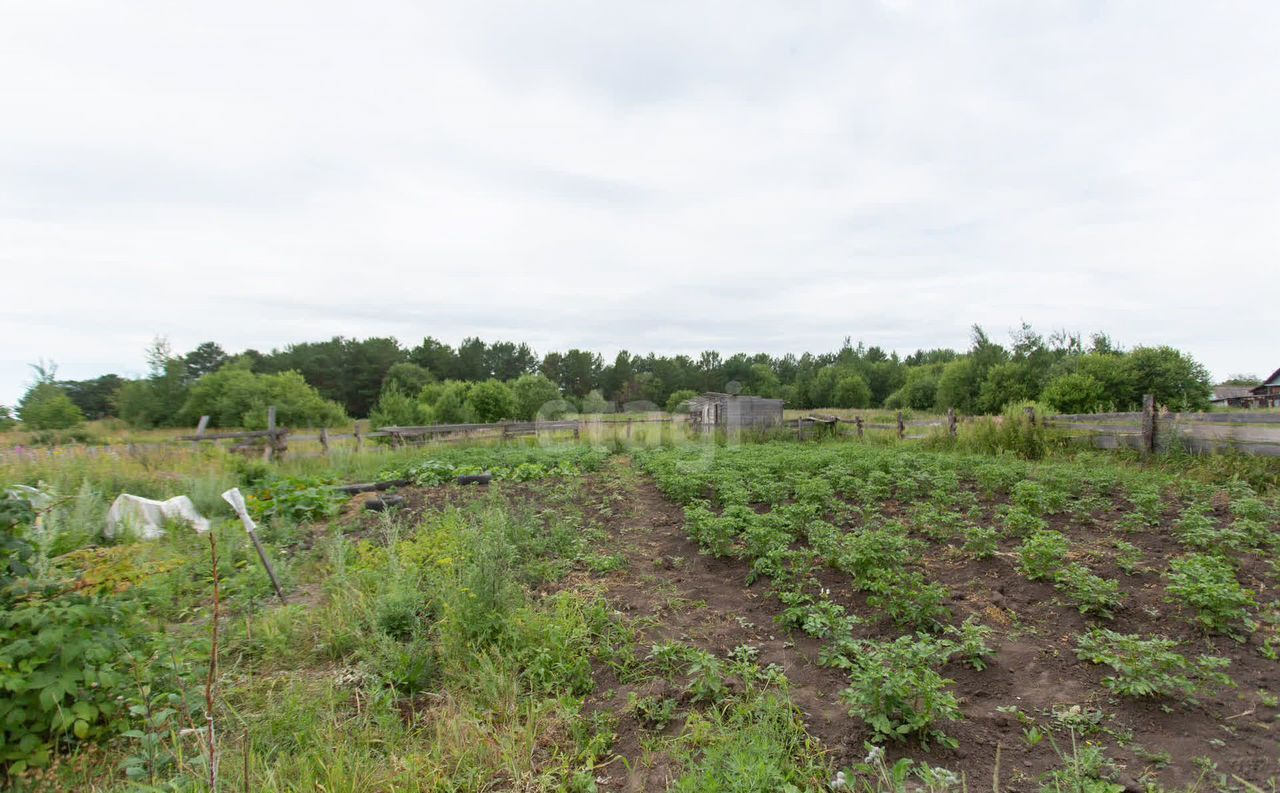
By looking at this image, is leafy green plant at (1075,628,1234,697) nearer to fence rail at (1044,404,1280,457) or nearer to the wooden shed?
fence rail at (1044,404,1280,457)

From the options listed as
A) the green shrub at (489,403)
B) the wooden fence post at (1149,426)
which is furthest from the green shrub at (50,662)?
the green shrub at (489,403)

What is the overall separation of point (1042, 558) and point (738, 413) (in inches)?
653

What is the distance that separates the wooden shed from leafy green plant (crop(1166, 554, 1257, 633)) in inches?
633

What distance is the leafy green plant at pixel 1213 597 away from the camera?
3188 millimetres

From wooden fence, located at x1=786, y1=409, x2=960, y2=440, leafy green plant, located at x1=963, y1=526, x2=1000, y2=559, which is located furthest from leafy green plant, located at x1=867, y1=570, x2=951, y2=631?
wooden fence, located at x1=786, y1=409, x2=960, y2=440

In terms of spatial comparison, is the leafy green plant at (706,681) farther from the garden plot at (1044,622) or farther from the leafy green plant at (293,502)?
the leafy green plant at (293,502)

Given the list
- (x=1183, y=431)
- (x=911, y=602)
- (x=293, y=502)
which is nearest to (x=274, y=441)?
(x=293, y=502)

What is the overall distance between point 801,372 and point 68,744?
69.7 metres

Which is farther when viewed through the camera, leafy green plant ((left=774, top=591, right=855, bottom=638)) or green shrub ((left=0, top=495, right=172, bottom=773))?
leafy green plant ((left=774, top=591, right=855, bottom=638))

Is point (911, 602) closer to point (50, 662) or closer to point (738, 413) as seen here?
point (50, 662)

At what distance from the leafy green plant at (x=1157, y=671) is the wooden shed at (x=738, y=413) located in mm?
16872

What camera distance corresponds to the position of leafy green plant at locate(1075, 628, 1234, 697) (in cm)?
253

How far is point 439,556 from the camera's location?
16.1 ft

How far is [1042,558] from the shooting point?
4090mm
